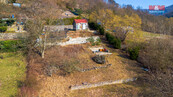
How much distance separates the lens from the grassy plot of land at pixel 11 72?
11569 millimetres

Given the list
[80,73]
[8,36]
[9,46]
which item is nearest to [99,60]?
[80,73]

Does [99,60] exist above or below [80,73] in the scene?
above

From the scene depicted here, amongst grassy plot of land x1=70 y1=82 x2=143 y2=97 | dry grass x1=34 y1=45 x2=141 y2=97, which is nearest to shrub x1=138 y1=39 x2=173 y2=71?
dry grass x1=34 y1=45 x2=141 y2=97

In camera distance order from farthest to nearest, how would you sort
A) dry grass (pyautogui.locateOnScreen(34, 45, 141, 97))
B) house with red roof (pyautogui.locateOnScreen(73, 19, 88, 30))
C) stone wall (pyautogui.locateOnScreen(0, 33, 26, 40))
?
house with red roof (pyautogui.locateOnScreen(73, 19, 88, 30)), stone wall (pyautogui.locateOnScreen(0, 33, 26, 40)), dry grass (pyautogui.locateOnScreen(34, 45, 141, 97))

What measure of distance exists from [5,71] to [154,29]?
54.4m

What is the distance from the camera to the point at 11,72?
47.4 feet

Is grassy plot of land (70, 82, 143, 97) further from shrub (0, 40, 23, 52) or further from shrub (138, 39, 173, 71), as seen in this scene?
shrub (0, 40, 23, 52)

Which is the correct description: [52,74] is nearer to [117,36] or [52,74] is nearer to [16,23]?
[117,36]

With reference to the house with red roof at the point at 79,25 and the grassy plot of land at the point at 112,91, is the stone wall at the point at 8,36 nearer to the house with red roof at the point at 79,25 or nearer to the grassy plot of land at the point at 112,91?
the house with red roof at the point at 79,25

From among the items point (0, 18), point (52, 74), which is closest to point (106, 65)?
point (52, 74)

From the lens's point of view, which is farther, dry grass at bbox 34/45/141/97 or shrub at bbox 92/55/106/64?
shrub at bbox 92/55/106/64

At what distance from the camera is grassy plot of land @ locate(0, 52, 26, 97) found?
1157 cm

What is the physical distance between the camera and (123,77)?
1545 centimetres

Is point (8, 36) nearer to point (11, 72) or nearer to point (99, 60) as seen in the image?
point (11, 72)
